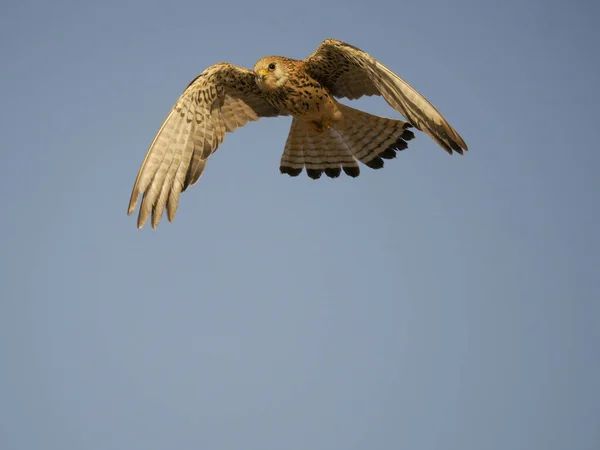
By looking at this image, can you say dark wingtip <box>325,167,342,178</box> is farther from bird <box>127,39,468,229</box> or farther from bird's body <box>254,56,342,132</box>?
bird's body <box>254,56,342,132</box>

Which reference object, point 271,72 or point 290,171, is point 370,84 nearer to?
point 271,72

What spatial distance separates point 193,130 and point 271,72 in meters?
1.25

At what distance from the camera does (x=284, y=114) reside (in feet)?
36.3

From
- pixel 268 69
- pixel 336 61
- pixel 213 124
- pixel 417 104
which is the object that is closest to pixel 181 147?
pixel 213 124

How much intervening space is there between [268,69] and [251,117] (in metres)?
1.06

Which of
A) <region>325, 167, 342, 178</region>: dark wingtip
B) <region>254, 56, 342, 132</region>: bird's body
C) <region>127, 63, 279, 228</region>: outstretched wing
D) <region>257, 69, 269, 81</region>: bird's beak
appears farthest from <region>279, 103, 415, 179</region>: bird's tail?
<region>257, 69, 269, 81</region>: bird's beak

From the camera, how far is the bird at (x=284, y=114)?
998 cm

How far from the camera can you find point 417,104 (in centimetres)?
801

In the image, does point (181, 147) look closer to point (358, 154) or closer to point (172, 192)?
point (172, 192)

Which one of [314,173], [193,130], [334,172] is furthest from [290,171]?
[193,130]

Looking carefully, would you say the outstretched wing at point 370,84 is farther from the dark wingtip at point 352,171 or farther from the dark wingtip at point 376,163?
the dark wingtip at point 352,171

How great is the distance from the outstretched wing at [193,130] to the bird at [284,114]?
0.5 inches

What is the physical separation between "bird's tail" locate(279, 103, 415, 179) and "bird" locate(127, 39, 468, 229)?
0.01 m

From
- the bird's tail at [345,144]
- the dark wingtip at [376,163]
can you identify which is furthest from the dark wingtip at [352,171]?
the dark wingtip at [376,163]
